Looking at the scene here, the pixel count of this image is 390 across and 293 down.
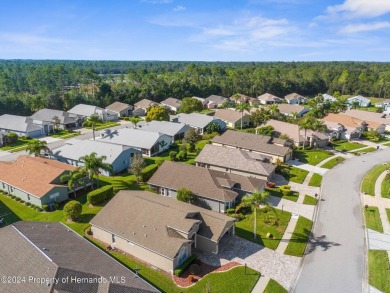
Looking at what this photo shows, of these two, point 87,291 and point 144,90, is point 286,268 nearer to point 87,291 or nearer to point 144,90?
point 87,291

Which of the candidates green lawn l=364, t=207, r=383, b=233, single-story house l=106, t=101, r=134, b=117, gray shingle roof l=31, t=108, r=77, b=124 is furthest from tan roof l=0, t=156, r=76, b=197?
single-story house l=106, t=101, r=134, b=117

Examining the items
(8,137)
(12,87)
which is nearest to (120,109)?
(8,137)

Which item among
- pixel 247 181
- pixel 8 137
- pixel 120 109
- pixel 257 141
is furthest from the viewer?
pixel 120 109

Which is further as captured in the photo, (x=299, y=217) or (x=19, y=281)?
(x=299, y=217)

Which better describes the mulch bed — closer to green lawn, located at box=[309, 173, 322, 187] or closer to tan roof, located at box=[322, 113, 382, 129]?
green lawn, located at box=[309, 173, 322, 187]

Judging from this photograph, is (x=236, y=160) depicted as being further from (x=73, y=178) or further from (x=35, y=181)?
(x=35, y=181)

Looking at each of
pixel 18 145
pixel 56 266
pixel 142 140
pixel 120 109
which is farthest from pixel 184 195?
pixel 120 109

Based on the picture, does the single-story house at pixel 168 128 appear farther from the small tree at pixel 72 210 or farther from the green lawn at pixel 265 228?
the green lawn at pixel 265 228
